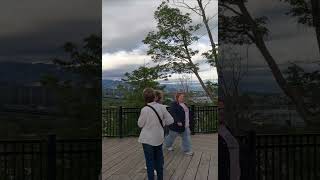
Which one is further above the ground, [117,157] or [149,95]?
[149,95]

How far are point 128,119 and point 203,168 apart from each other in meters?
5.22

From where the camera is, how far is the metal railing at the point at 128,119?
14016mm

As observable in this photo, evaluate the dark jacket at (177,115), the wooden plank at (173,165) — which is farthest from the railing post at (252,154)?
the dark jacket at (177,115)

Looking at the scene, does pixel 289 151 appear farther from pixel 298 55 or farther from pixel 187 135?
pixel 187 135

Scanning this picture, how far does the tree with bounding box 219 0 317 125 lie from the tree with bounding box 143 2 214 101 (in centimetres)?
638

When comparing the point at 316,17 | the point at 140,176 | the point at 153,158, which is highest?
the point at 316,17

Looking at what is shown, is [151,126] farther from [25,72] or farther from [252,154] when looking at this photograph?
[25,72]

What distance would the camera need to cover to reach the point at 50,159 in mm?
6156

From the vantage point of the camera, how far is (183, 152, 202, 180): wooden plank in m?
8.58

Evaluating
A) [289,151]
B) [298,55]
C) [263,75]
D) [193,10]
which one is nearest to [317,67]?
[298,55]

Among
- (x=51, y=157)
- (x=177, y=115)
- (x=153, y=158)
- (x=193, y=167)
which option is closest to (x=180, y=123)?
(x=177, y=115)

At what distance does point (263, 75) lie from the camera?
20.9 ft

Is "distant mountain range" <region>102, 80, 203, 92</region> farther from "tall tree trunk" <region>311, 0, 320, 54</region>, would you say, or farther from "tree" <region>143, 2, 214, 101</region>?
"tall tree trunk" <region>311, 0, 320, 54</region>

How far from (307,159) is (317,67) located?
3.99 feet
